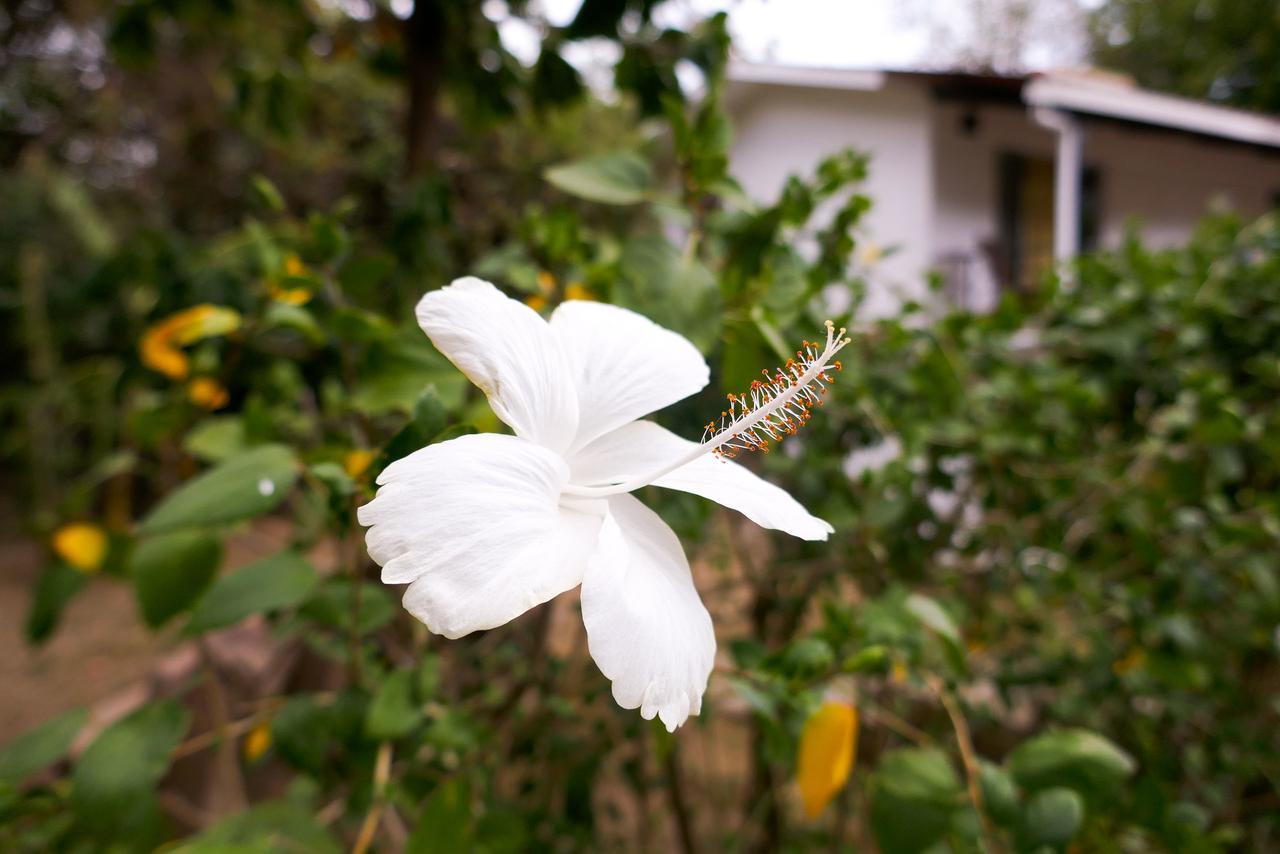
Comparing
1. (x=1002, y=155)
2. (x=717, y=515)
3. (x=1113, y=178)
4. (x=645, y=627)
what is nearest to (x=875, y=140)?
(x=1002, y=155)

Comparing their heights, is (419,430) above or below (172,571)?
above

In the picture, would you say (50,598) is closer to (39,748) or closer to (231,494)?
(39,748)

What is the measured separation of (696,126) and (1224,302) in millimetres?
1131

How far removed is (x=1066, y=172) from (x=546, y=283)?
7016 millimetres

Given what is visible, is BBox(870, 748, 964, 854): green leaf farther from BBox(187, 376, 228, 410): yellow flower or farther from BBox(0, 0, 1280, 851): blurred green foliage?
BBox(187, 376, 228, 410): yellow flower

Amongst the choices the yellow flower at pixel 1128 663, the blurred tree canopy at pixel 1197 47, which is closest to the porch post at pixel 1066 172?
the blurred tree canopy at pixel 1197 47

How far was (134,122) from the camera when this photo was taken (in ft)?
22.4

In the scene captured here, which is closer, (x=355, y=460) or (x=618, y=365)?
(x=618, y=365)

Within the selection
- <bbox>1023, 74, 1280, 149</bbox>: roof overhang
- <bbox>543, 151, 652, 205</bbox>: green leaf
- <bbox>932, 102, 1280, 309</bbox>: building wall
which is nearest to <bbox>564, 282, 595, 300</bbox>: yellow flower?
<bbox>543, 151, 652, 205</bbox>: green leaf

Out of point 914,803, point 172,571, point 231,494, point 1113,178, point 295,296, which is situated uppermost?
point 295,296

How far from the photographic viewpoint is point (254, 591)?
2.38ft

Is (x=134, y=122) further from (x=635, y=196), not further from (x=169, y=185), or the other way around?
(x=635, y=196)

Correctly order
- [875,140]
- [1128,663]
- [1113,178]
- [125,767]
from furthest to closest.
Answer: [1113,178], [875,140], [1128,663], [125,767]

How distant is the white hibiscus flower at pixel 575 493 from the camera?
1.24 ft
